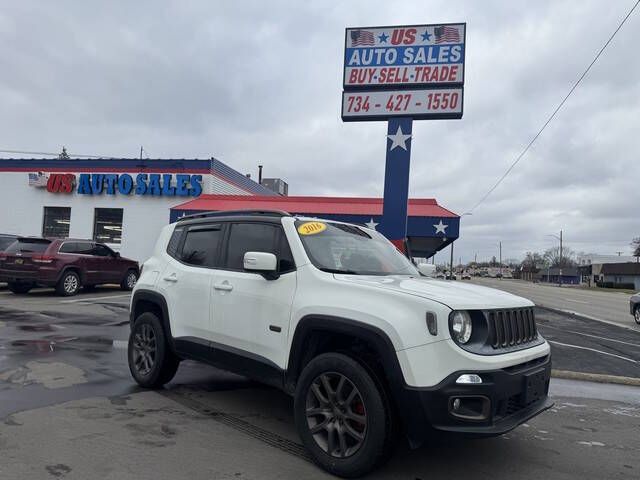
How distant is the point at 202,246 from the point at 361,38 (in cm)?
929

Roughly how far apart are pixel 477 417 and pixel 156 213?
23.6m

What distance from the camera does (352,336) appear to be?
3729 mm

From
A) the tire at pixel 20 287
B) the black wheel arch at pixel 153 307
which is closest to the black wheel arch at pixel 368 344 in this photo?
the black wheel arch at pixel 153 307

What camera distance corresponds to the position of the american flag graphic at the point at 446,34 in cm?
1220

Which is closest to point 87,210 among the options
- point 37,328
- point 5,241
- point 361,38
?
point 5,241

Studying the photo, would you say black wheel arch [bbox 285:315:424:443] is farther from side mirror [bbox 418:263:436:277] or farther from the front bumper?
side mirror [bbox 418:263:436:277]

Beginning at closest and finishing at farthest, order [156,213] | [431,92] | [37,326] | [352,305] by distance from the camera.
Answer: [352,305]
[37,326]
[431,92]
[156,213]

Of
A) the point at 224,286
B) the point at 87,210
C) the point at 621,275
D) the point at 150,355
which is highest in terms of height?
the point at 87,210

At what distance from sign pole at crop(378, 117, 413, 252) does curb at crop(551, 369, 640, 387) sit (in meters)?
5.40

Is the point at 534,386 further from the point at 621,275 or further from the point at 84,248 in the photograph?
the point at 621,275

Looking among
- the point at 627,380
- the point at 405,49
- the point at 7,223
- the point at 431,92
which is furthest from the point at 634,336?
the point at 7,223

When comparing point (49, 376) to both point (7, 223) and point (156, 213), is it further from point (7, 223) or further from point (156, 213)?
point (7, 223)

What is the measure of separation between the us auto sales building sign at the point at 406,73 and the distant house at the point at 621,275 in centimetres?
7547

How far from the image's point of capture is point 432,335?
327 cm
